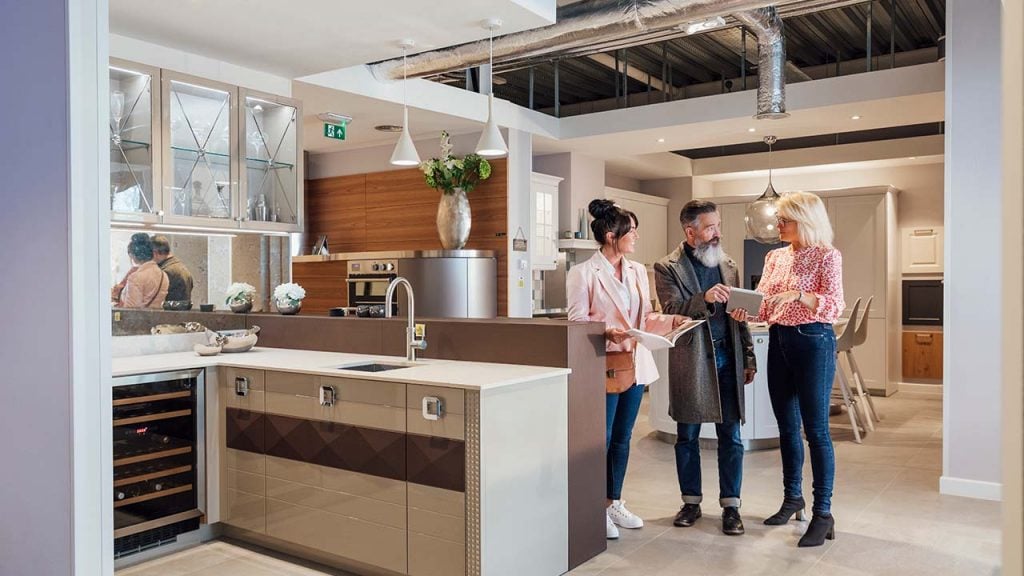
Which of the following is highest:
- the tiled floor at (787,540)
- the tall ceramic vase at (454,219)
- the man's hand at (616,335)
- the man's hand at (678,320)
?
the tall ceramic vase at (454,219)

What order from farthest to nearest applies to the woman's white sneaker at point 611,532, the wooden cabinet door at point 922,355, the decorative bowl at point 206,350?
the wooden cabinet door at point 922,355, the decorative bowl at point 206,350, the woman's white sneaker at point 611,532

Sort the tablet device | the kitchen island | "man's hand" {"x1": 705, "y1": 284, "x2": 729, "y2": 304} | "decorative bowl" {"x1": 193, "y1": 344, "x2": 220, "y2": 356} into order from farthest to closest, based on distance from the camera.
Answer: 1. "decorative bowl" {"x1": 193, "y1": 344, "x2": 220, "y2": 356}
2. "man's hand" {"x1": 705, "y1": 284, "x2": 729, "y2": 304}
3. the tablet device
4. the kitchen island

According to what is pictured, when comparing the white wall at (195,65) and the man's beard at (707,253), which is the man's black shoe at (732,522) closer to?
the man's beard at (707,253)

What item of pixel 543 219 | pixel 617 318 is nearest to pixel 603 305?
pixel 617 318

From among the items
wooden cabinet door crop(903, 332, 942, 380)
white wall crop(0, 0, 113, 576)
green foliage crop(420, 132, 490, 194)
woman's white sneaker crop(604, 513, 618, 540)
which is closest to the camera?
white wall crop(0, 0, 113, 576)

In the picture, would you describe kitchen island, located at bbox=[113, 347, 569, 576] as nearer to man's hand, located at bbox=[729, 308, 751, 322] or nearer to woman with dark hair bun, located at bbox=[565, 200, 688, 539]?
woman with dark hair bun, located at bbox=[565, 200, 688, 539]

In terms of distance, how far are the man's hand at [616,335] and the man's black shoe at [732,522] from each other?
0.98 meters

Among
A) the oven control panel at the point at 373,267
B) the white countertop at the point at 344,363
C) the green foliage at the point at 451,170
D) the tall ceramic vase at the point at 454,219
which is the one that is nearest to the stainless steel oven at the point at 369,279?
the oven control panel at the point at 373,267

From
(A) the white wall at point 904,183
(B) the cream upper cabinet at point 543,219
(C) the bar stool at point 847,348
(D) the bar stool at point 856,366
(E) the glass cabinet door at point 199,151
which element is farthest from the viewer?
(A) the white wall at point 904,183

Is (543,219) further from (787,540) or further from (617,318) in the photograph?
(787,540)

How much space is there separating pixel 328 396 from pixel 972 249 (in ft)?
11.3

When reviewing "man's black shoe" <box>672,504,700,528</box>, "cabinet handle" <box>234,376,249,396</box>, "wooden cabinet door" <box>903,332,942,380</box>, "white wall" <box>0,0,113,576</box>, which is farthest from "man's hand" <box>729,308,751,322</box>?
"wooden cabinet door" <box>903,332,942,380</box>

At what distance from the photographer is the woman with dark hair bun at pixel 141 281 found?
4.21m

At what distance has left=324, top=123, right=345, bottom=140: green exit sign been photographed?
6031 millimetres
